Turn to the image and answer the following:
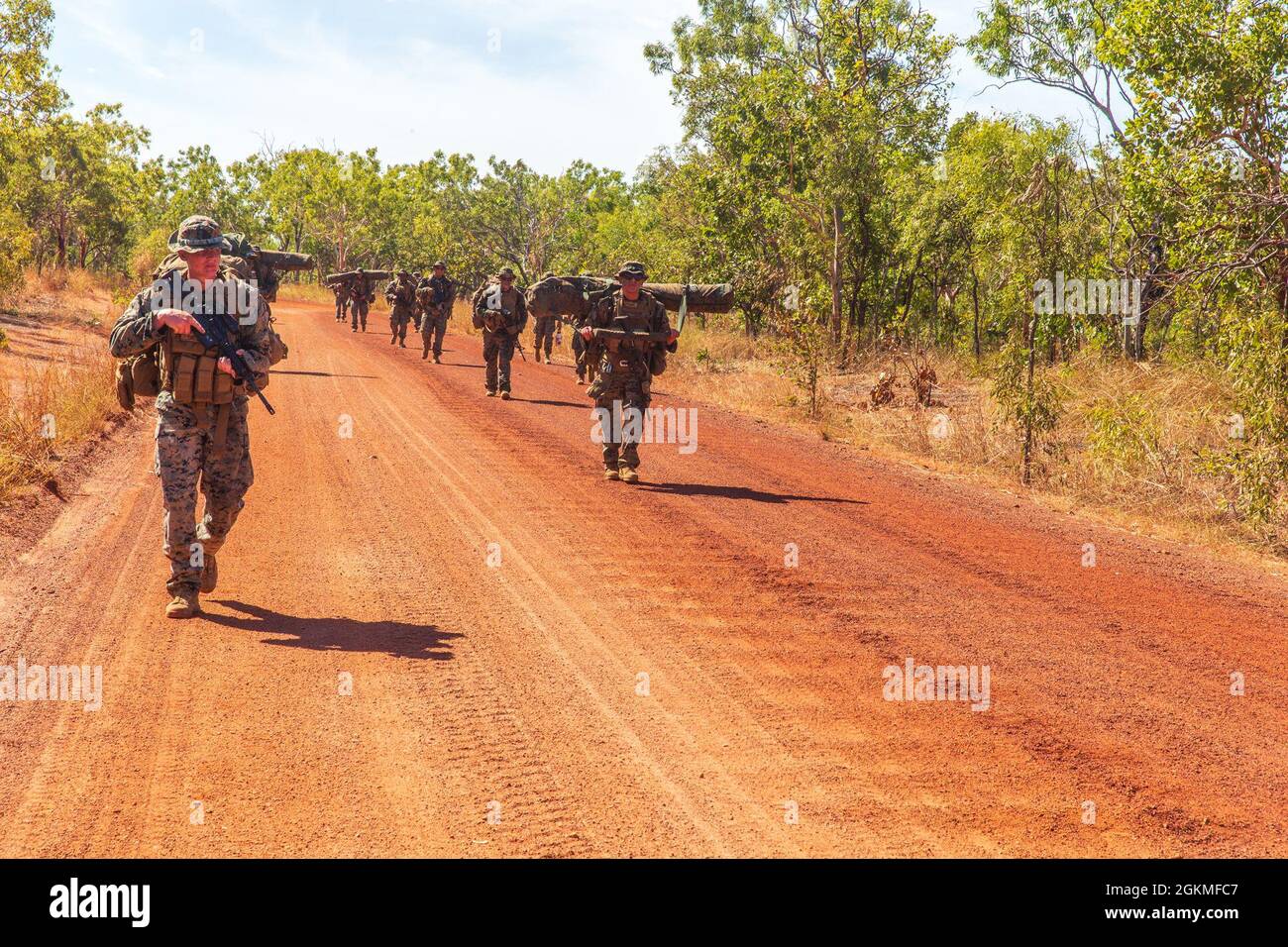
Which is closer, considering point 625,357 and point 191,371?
point 191,371

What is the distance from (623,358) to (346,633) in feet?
18.4

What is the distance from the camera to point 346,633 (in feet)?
20.3

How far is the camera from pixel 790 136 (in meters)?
24.3

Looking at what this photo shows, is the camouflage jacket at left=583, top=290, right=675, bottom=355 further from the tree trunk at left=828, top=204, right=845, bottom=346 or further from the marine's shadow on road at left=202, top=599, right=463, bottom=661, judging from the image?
the tree trunk at left=828, top=204, right=845, bottom=346

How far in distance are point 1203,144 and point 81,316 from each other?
2675 cm

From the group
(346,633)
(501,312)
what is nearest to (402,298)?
(501,312)

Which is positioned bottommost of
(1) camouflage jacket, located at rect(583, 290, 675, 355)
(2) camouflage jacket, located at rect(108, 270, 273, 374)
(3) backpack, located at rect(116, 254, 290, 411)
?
(3) backpack, located at rect(116, 254, 290, 411)

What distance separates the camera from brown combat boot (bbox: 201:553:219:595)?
6.54 m

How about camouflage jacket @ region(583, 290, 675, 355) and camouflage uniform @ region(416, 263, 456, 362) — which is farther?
camouflage uniform @ region(416, 263, 456, 362)

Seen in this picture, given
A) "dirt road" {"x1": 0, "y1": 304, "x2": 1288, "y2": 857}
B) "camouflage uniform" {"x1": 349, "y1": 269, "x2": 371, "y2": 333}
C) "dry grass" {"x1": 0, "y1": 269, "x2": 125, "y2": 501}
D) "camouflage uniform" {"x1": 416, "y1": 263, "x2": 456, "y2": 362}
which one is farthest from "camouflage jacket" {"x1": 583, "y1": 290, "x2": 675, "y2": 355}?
"camouflage uniform" {"x1": 349, "y1": 269, "x2": 371, "y2": 333}

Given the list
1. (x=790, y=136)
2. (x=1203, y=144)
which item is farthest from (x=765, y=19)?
(x=1203, y=144)

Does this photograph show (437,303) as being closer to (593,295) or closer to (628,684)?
(593,295)

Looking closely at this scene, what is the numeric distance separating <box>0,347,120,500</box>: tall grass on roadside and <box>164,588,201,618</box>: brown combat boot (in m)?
3.50
